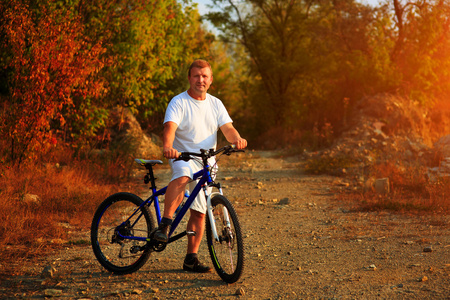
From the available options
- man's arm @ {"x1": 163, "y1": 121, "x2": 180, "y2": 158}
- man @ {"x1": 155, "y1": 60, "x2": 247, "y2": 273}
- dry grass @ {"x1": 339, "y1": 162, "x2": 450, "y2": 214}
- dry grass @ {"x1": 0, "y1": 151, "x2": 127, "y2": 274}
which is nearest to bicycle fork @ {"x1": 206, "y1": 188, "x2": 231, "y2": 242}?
man @ {"x1": 155, "y1": 60, "x2": 247, "y2": 273}

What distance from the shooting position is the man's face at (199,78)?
15.8 ft

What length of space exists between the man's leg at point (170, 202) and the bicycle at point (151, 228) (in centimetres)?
10

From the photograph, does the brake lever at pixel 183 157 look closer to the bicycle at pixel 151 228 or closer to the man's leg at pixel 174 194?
the bicycle at pixel 151 228

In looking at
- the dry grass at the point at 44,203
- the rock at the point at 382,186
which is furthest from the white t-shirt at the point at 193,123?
the rock at the point at 382,186

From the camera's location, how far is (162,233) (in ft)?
15.6

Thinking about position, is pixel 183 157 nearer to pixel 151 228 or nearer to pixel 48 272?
pixel 151 228

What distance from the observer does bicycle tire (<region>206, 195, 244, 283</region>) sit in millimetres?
4539

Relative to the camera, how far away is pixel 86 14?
40.0 ft

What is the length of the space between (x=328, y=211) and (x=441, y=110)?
1560cm

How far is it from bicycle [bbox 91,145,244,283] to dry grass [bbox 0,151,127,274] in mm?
1133

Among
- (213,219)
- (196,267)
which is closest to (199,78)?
(213,219)

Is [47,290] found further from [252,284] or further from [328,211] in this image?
[328,211]

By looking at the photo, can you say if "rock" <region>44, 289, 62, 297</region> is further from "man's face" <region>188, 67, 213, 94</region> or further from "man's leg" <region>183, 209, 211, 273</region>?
"man's face" <region>188, 67, 213, 94</region>

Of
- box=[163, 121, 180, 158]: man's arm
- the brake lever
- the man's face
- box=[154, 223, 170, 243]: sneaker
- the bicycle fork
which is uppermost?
the man's face
